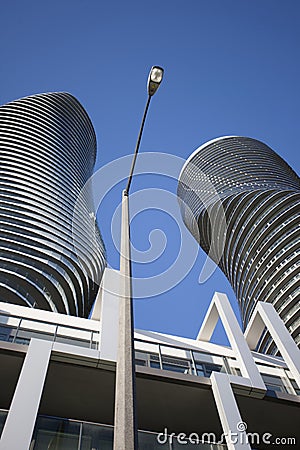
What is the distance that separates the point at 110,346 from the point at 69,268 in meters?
33.7

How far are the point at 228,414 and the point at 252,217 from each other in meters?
70.8

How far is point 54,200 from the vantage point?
57.9 metres

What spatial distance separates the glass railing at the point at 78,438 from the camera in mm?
9812

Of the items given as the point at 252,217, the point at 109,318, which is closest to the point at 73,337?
the point at 109,318

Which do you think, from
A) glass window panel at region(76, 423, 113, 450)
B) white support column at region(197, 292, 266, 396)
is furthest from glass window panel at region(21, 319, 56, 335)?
white support column at region(197, 292, 266, 396)

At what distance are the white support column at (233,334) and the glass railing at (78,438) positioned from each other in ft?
18.3

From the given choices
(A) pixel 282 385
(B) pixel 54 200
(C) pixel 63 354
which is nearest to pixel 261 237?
(B) pixel 54 200

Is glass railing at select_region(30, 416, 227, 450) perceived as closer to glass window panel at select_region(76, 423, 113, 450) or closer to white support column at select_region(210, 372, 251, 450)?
glass window panel at select_region(76, 423, 113, 450)

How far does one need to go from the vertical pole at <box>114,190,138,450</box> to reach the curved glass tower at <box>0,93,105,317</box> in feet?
67.2

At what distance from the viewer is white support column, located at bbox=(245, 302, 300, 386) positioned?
55.9 ft

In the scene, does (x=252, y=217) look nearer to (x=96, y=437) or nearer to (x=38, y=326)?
(x=38, y=326)

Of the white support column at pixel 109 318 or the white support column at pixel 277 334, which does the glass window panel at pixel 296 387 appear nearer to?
the white support column at pixel 277 334

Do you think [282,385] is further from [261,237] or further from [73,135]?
[73,135]

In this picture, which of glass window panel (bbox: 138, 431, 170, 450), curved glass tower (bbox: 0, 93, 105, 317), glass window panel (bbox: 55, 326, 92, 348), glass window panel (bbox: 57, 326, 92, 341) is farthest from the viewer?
curved glass tower (bbox: 0, 93, 105, 317)
